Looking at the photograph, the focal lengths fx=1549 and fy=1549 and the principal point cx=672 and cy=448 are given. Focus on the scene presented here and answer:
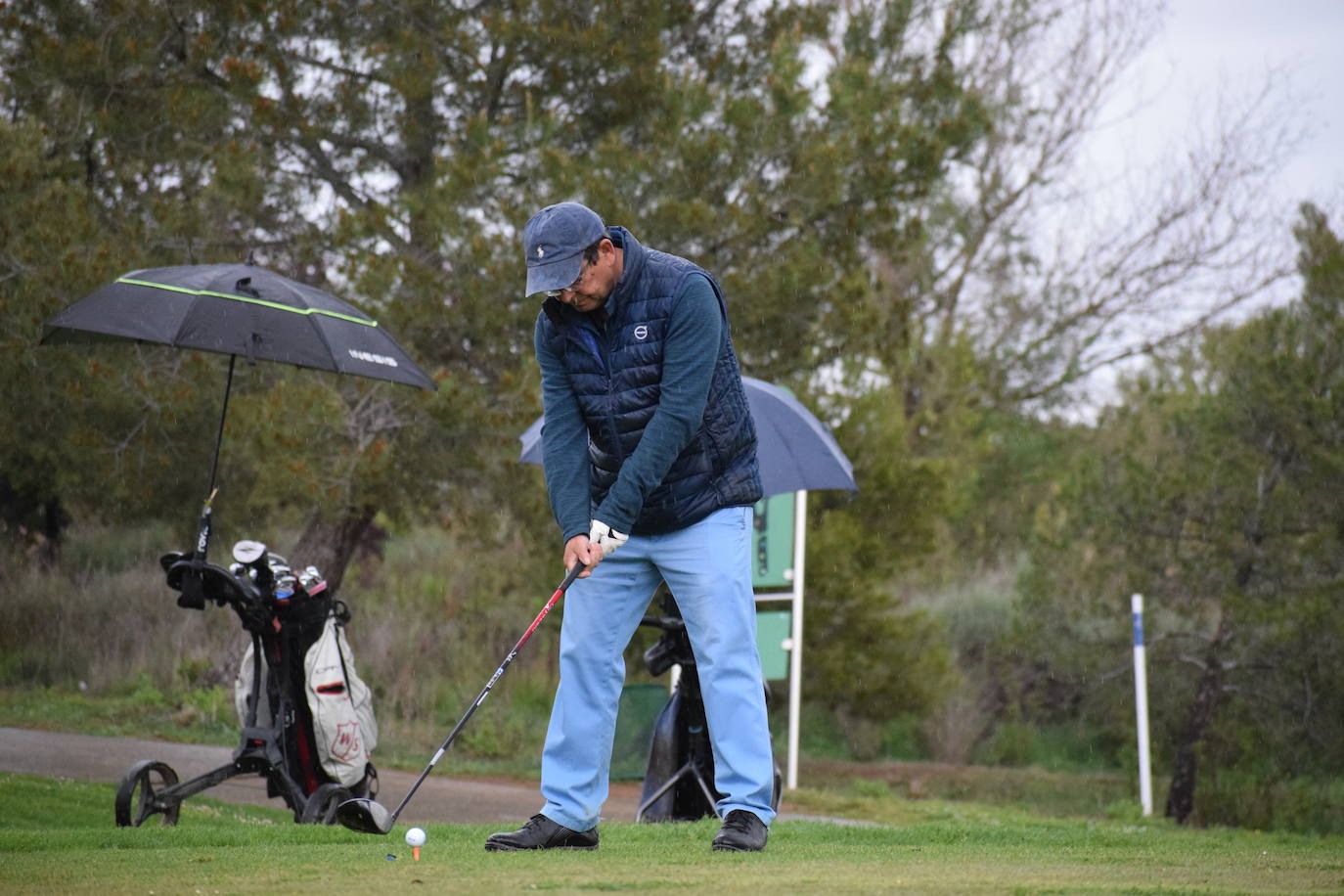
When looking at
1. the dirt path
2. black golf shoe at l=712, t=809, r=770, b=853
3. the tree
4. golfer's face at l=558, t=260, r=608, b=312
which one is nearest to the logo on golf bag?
the dirt path

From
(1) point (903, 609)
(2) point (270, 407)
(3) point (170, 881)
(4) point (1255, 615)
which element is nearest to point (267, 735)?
(3) point (170, 881)

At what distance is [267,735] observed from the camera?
6738mm

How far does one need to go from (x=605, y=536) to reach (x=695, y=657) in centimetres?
48

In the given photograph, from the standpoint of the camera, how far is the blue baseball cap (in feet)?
14.7

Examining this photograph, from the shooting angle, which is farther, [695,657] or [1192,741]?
[1192,741]

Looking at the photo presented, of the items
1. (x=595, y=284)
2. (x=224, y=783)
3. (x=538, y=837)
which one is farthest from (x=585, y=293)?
(x=224, y=783)

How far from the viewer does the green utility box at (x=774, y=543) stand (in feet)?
38.1

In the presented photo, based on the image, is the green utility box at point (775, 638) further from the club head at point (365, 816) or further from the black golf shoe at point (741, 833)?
the black golf shoe at point (741, 833)

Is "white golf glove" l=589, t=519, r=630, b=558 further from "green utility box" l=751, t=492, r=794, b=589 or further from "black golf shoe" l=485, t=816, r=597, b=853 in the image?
"green utility box" l=751, t=492, r=794, b=589

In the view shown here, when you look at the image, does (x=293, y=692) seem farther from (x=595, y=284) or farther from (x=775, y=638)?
(x=775, y=638)

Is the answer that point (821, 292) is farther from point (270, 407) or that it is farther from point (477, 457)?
point (270, 407)

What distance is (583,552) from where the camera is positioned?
4609mm

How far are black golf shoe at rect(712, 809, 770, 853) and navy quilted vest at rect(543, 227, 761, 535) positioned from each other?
0.89m

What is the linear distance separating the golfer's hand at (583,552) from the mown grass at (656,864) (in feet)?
2.81
